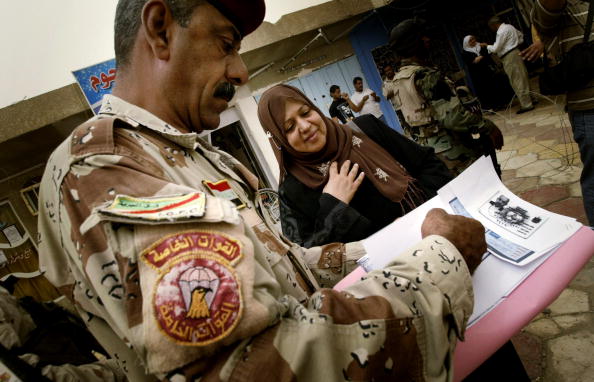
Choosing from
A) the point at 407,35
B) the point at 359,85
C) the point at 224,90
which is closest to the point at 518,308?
the point at 224,90

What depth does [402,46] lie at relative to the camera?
9.14 feet

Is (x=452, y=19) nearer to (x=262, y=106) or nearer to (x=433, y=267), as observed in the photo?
(x=262, y=106)

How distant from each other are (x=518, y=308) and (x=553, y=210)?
2.65 m

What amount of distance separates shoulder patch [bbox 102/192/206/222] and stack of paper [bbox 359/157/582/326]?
649mm

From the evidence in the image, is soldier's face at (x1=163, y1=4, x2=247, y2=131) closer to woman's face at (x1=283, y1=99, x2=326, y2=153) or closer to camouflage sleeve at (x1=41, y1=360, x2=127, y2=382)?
woman's face at (x1=283, y1=99, x2=326, y2=153)

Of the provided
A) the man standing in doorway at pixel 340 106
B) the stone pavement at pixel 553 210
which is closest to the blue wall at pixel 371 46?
the man standing in doorway at pixel 340 106

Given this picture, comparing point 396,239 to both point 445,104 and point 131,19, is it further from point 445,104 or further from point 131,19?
point 445,104

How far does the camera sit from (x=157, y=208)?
1.66 ft

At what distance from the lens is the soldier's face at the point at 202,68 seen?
0.83 m

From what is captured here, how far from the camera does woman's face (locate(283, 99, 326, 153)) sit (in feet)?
5.77

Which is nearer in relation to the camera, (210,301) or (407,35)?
(210,301)

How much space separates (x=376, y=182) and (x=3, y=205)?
258 inches

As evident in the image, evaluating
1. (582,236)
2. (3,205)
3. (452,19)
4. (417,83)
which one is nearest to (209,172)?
(582,236)

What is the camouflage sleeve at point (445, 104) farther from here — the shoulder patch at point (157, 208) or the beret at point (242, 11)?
the shoulder patch at point (157, 208)
